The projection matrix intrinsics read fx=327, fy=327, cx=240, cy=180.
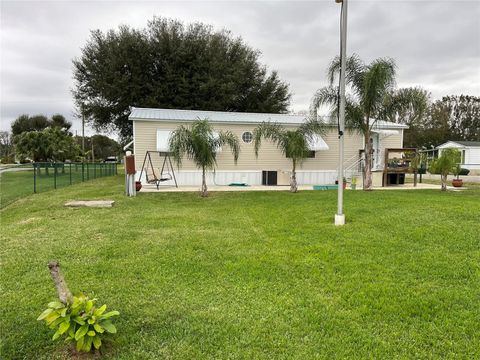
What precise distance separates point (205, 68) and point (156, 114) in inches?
300

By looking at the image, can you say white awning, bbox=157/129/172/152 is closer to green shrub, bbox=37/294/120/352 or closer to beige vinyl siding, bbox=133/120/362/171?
beige vinyl siding, bbox=133/120/362/171

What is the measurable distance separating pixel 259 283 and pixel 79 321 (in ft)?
6.17

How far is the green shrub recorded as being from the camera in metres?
2.16

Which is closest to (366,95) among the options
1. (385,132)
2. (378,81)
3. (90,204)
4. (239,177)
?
(378,81)

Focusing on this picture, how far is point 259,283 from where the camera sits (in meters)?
3.55

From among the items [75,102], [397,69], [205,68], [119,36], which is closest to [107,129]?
[75,102]

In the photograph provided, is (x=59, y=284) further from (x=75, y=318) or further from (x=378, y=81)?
(x=378, y=81)

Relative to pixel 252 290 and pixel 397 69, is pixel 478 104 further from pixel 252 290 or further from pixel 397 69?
pixel 252 290

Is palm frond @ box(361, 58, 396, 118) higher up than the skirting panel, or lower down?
higher up

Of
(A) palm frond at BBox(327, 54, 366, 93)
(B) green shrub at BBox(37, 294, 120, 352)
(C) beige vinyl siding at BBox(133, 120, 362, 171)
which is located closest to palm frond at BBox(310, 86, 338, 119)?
(A) palm frond at BBox(327, 54, 366, 93)

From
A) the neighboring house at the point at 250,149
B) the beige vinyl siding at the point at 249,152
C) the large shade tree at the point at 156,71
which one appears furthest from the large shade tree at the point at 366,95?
the large shade tree at the point at 156,71

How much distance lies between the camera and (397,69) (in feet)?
36.2

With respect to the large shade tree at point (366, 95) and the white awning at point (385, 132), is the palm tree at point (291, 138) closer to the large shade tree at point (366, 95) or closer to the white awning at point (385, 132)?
the large shade tree at point (366, 95)

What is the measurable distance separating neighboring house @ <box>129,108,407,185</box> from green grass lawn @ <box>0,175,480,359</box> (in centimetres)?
740
